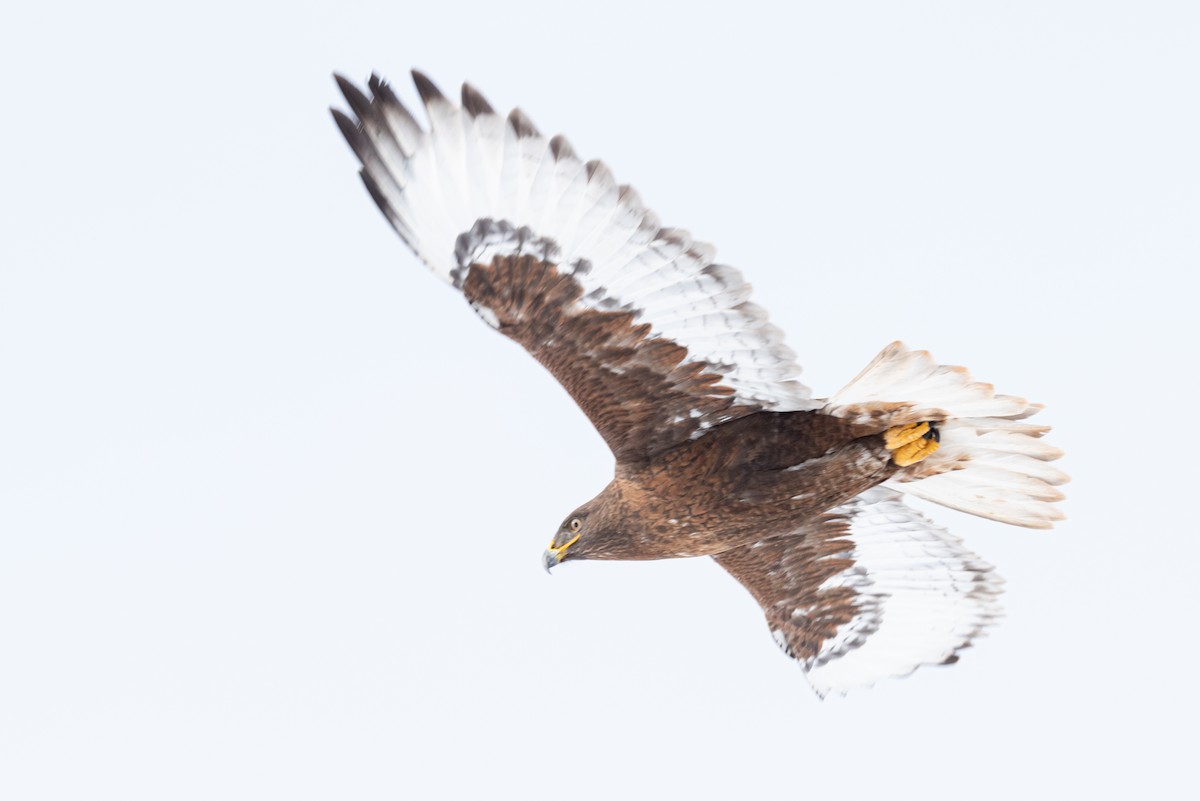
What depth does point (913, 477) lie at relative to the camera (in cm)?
988

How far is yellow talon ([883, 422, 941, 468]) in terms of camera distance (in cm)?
922

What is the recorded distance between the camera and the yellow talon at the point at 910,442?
922 cm

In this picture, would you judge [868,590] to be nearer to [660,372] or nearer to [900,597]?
[900,597]

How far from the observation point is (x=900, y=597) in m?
10.8

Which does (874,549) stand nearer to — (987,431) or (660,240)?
(987,431)

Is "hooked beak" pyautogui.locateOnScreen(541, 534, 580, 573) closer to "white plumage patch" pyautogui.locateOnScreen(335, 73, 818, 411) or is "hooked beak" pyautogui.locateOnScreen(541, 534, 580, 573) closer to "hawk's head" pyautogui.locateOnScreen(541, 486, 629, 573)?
"hawk's head" pyautogui.locateOnScreen(541, 486, 629, 573)

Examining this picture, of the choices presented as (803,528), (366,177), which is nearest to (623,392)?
(366,177)

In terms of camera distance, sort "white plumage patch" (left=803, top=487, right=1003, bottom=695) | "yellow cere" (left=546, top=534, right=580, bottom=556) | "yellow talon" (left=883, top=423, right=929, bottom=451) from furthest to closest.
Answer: "white plumage patch" (left=803, top=487, right=1003, bottom=695), "yellow cere" (left=546, top=534, right=580, bottom=556), "yellow talon" (left=883, top=423, right=929, bottom=451)

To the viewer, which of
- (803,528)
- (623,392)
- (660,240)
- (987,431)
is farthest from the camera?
(803,528)

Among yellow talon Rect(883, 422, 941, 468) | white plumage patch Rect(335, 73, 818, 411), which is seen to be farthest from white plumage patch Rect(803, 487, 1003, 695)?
white plumage patch Rect(335, 73, 818, 411)

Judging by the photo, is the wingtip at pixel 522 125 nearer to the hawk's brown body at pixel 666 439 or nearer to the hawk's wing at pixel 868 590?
the hawk's brown body at pixel 666 439

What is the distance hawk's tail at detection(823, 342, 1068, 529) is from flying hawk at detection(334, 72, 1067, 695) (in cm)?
1

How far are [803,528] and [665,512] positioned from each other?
1.81 metres

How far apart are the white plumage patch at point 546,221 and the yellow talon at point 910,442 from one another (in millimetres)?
851
